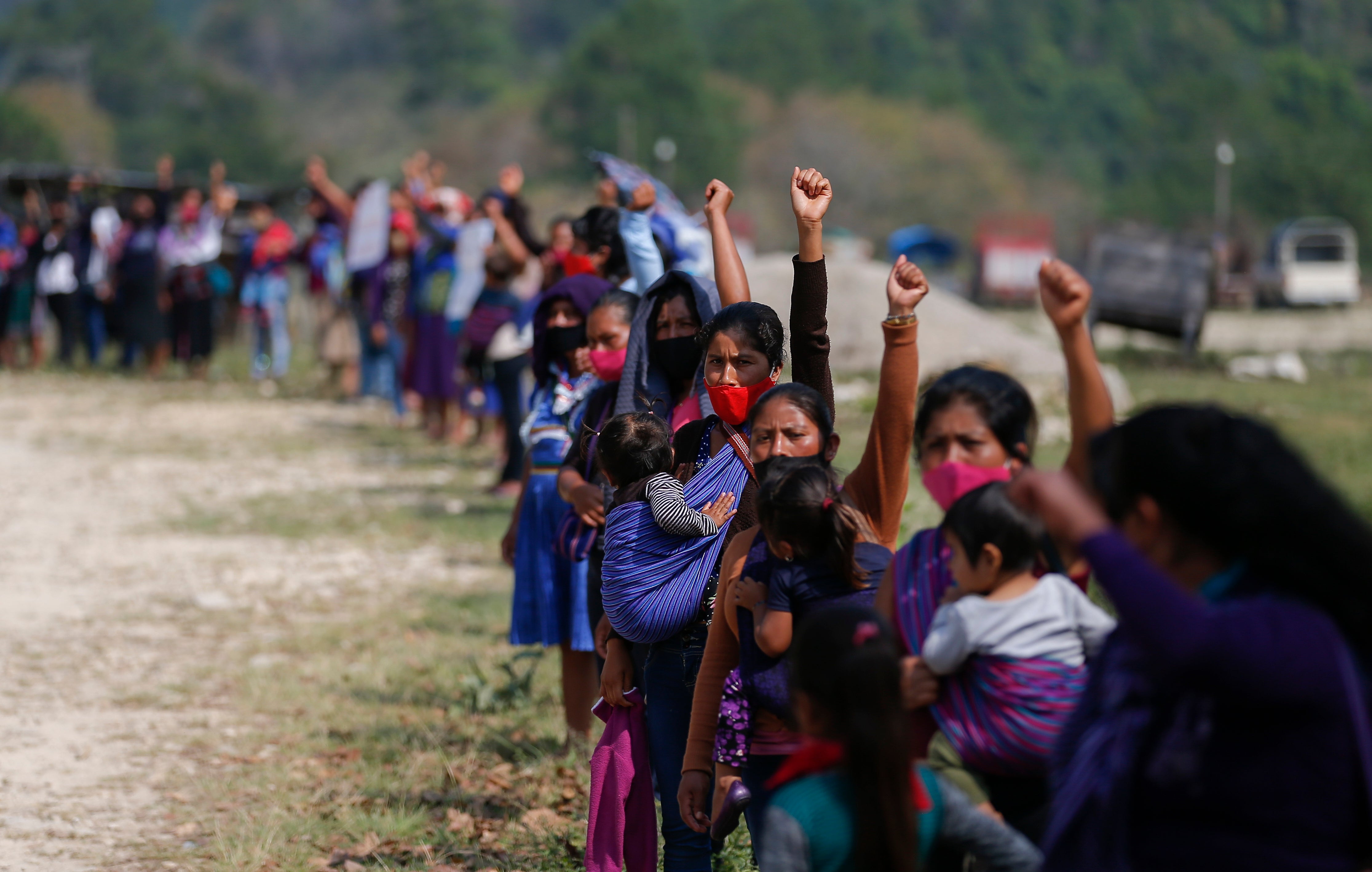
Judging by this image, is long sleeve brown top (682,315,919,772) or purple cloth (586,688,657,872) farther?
purple cloth (586,688,657,872)

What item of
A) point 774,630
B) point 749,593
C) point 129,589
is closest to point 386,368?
point 129,589

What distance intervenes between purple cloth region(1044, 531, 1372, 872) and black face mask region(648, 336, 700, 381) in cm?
203

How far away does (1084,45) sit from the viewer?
3912 inches

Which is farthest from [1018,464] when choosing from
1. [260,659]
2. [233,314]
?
[233,314]

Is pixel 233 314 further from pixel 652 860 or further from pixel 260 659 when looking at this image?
pixel 652 860

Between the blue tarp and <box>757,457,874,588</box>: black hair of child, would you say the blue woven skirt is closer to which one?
<box>757,457,874,588</box>: black hair of child

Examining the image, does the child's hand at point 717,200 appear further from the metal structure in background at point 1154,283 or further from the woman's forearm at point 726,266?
the metal structure in background at point 1154,283

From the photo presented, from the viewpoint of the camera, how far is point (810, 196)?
3619 mm

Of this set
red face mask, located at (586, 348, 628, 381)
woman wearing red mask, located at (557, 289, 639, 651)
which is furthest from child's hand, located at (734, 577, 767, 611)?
red face mask, located at (586, 348, 628, 381)

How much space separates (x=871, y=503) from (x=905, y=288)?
0.45 m

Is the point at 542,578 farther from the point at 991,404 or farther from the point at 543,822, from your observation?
the point at 991,404

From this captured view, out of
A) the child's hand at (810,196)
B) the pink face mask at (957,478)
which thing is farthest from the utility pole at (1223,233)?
the pink face mask at (957,478)

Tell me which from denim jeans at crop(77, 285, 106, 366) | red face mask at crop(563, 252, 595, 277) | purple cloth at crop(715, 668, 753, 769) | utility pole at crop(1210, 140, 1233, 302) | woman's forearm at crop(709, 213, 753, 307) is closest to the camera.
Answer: purple cloth at crop(715, 668, 753, 769)

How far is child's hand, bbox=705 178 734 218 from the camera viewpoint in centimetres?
405
